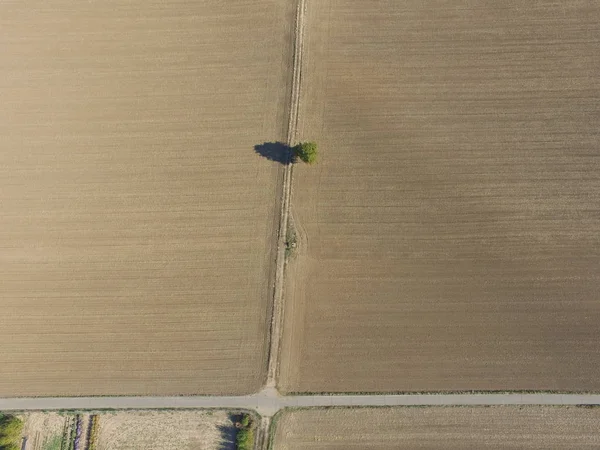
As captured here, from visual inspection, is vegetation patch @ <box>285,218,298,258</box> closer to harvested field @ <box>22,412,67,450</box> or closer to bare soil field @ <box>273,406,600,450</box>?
bare soil field @ <box>273,406,600,450</box>

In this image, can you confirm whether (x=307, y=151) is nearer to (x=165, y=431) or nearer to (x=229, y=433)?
(x=229, y=433)

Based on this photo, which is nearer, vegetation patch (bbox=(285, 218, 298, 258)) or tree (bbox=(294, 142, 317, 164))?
vegetation patch (bbox=(285, 218, 298, 258))

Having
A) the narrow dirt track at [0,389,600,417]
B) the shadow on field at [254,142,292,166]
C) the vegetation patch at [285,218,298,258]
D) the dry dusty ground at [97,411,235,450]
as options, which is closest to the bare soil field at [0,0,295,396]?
the shadow on field at [254,142,292,166]

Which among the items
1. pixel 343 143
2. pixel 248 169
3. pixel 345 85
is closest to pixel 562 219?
pixel 343 143

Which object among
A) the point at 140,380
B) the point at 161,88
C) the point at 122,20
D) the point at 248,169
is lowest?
the point at 140,380

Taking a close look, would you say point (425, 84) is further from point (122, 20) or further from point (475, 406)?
point (122, 20)
